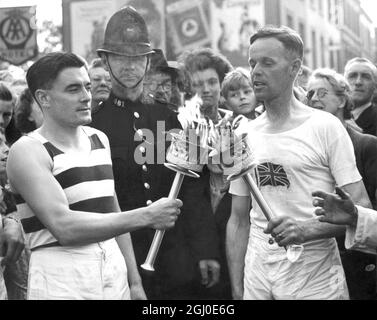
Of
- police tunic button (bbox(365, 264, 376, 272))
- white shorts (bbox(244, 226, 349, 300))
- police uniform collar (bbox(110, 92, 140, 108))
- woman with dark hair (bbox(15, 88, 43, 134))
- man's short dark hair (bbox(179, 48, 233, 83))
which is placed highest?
man's short dark hair (bbox(179, 48, 233, 83))

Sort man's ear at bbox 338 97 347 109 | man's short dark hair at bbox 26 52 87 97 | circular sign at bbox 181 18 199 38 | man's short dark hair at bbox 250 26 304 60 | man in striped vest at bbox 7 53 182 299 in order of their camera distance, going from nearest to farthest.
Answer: man in striped vest at bbox 7 53 182 299 → man's short dark hair at bbox 26 52 87 97 → man's short dark hair at bbox 250 26 304 60 → man's ear at bbox 338 97 347 109 → circular sign at bbox 181 18 199 38

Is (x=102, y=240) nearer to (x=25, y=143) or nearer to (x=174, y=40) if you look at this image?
(x=25, y=143)

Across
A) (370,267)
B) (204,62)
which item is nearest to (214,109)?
(204,62)

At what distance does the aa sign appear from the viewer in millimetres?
9070

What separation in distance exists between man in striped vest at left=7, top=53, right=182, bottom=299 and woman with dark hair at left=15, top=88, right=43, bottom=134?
164 centimetres

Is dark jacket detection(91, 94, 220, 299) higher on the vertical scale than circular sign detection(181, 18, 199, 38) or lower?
lower

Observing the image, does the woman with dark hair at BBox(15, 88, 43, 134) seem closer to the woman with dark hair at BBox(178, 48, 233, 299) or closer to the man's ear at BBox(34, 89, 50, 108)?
the woman with dark hair at BBox(178, 48, 233, 299)

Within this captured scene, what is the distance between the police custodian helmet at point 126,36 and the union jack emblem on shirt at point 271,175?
1159 millimetres

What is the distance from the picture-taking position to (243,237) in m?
4.38

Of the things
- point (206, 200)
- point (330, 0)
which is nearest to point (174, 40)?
point (206, 200)

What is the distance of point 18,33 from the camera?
9.16 meters

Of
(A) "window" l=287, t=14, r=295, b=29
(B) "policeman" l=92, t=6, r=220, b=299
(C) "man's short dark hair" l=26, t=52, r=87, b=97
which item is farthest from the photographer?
(A) "window" l=287, t=14, r=295, b=29

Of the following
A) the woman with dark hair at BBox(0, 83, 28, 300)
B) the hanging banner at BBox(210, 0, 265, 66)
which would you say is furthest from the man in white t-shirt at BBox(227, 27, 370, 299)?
the hanging banner at BBox(210, 0, 265, 66)
